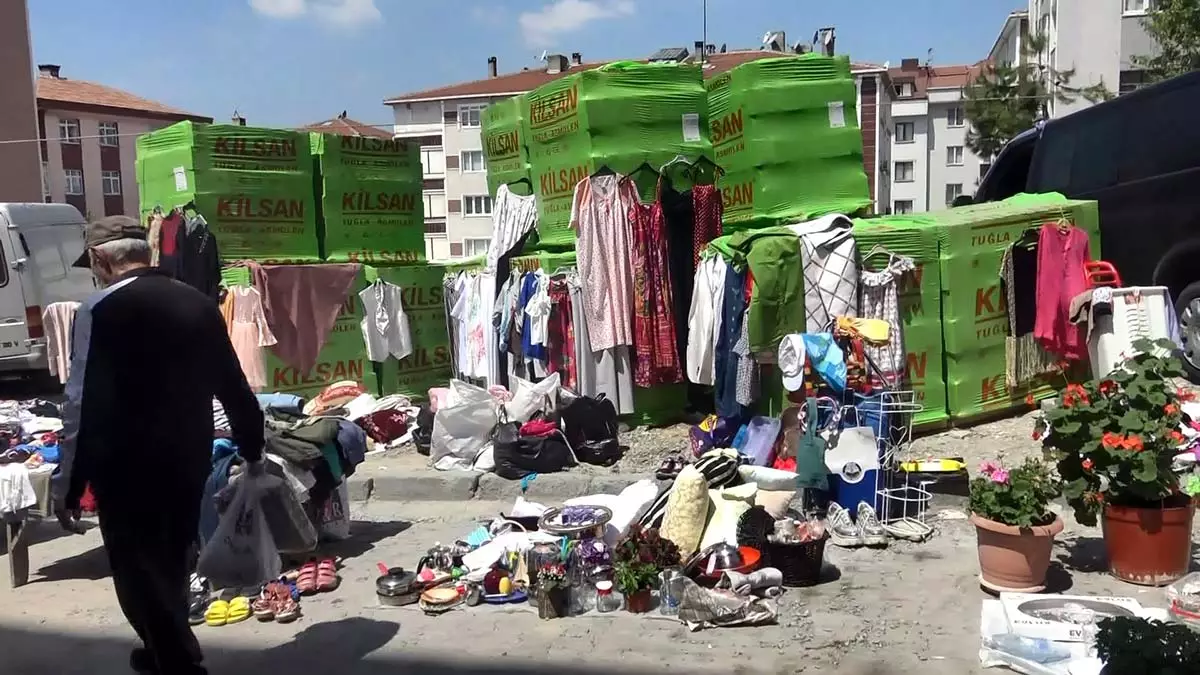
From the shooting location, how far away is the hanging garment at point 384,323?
398 inches

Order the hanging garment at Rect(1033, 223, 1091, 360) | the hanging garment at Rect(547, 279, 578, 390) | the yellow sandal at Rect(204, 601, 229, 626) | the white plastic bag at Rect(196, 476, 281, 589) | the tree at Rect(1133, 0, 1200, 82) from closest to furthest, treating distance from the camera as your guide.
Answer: the white plastic bag at Rect(196, 476, 281, 589)
the yellow sandal at Rect(204, 601, 229, 626)
the hanging garment at Rect(1033, 223, 1091, 360)
the hanging garment at Rect(547, 279, 578, 390)
the tree at Rect(1133, 0, 1200, 82)

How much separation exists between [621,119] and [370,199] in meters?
3.61

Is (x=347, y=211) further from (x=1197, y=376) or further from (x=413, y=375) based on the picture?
(x=1197, y=376)

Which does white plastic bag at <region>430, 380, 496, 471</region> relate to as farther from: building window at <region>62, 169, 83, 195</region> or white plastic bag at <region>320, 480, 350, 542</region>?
building window at <region>62, 169, 83, 195</region>

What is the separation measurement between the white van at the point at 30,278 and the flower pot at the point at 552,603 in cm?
1050

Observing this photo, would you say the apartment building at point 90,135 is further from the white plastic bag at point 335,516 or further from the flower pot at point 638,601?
the flower pot at point 638,601

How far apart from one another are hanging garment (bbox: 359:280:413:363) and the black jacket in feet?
21.5

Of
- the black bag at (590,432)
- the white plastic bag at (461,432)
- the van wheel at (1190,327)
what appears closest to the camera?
the van wheel at (1190,327)

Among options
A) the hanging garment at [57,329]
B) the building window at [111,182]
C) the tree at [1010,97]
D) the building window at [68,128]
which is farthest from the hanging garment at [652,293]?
the building window at [111,182]

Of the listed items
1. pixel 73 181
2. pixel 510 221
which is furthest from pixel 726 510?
pixel 73 181

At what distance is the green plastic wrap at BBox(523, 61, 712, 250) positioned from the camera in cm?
836

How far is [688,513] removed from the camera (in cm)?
543

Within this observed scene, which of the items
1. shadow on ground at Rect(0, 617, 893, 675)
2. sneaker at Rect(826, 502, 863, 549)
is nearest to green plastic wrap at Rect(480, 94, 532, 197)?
sneaker at Rect(826, 502, 863, 549)

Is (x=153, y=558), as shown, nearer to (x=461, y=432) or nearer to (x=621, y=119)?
(x=461, y=432)
